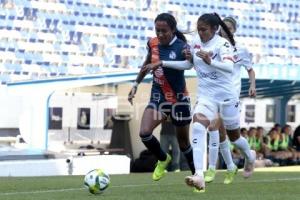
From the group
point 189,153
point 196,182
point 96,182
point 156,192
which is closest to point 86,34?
point 189,153

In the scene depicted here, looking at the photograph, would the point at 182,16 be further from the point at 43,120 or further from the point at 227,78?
the point at 227,78

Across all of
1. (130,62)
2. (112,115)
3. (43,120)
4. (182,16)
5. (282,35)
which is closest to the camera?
(43,120)

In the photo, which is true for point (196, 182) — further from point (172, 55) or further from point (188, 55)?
point (172, 55)

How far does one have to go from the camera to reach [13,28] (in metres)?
27.8

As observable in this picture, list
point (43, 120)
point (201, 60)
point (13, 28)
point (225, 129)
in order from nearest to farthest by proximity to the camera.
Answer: point (201, 60) < point (225, 129) < point (43, 120) < point (13, 28)

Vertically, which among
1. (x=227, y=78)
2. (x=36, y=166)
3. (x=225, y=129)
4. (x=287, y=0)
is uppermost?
(x=287, y=0)

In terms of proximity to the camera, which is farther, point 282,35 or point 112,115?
point 282,35

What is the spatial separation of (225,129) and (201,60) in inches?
53.2

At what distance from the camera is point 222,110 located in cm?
818

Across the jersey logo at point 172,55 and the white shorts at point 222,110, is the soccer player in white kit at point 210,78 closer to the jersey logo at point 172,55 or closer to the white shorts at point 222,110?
the white shorts at point 222,110

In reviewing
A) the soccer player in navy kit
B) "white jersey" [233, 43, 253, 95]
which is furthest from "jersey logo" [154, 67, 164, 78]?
"white jersey" [233, 43, 253, 95]

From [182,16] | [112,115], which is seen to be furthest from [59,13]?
[112,115]

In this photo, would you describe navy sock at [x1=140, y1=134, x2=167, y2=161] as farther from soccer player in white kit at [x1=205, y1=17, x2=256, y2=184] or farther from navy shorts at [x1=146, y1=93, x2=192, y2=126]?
soccer player in white kit at [x1=205, y1=17, x2=256, y2=184]

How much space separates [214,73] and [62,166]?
8198 millimetres
